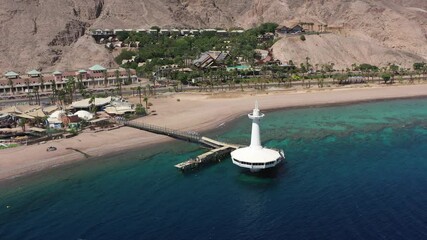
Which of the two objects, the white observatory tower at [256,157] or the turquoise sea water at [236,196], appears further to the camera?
the white observatory tower at [256,157]

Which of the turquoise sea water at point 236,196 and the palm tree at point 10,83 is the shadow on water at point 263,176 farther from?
the palm tree at point 10,83

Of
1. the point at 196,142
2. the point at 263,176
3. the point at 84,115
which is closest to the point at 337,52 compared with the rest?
the point at 196,142

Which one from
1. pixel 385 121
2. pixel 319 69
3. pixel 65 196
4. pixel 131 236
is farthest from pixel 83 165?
pixel 319 69

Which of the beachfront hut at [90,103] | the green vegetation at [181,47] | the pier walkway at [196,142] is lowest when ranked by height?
the pier walkway at [196,142]

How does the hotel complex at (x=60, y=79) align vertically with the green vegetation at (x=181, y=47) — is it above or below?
below

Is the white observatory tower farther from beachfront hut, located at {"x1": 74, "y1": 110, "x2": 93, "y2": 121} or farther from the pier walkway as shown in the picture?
beachfront hut, located at {"x1": 74, "y1": 110, "x2": 93, "y2": 121}

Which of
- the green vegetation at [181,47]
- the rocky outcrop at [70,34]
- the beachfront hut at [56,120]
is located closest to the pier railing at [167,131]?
the beachfront hut at [56,120]

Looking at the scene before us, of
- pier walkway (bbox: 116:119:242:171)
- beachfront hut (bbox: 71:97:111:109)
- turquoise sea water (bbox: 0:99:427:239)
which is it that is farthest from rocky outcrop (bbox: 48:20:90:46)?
turquoise sea water (bbox: 0:99:427:239)
